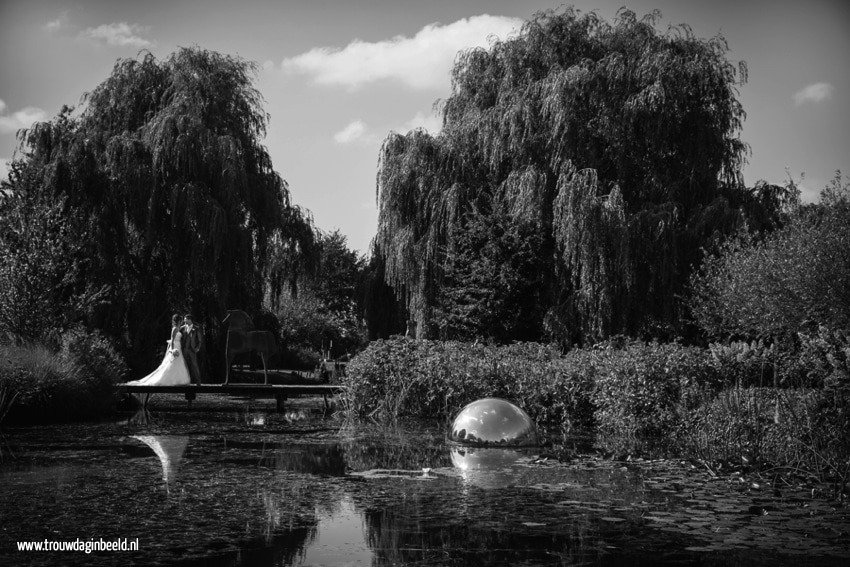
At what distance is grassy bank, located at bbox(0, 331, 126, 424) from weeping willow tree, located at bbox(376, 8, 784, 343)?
10.1 meters

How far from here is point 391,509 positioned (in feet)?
26.1

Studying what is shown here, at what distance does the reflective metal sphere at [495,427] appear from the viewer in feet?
42.1

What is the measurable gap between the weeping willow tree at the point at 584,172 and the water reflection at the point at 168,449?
12.0m

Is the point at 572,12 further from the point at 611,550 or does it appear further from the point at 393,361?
the point at 611,550

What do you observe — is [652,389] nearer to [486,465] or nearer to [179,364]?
[486,465]

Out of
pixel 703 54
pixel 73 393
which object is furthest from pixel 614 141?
pixel 73 393

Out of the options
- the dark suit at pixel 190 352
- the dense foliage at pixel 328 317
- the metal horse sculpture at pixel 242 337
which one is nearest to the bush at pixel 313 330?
the dense foliage at pixel 328 317

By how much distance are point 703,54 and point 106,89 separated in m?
17.5

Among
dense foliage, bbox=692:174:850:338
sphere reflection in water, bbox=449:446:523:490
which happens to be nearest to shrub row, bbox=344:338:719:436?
sphere reflection in water, bbox=449:446:523:490

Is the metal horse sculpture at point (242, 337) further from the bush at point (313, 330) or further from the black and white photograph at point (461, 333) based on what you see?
the bush at point (313, 330)

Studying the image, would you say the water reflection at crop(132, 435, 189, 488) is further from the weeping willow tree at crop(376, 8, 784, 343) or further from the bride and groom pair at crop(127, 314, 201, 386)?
the weeping willow tree at crop(376, 8, 784, 343)

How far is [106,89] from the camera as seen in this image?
27.2 meters

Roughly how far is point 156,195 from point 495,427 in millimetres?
15435

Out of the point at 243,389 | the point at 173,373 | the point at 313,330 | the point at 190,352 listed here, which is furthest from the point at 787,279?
the point at 313,330
